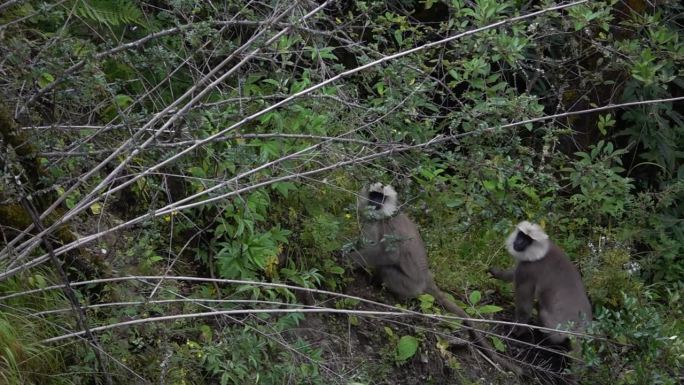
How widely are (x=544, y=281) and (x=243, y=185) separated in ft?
10.4

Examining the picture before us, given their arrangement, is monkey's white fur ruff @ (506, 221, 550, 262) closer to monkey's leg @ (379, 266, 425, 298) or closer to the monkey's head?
A: monkey's leg @ (379, 266, 425, 298)

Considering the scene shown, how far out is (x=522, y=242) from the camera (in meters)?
8.09

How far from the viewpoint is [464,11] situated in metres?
7.28

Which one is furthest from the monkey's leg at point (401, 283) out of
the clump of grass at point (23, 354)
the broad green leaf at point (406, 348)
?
the clump of grass at point (23, 354)

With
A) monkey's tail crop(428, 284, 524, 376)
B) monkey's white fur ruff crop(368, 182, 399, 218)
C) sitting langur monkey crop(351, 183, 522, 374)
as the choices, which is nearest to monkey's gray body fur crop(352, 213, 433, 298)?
sitting langur monkey crop(351, 183, 522, 374)

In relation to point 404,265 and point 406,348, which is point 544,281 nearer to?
point 404,265

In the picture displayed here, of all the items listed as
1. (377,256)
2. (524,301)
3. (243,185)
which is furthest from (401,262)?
(243,185)

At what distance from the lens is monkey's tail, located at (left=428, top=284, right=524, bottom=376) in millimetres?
7328

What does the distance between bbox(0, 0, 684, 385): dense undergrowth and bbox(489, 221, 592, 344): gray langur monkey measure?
0.95 feet

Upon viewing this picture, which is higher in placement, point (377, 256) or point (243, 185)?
point (243, 185)

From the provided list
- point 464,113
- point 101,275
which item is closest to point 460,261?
point 464,113

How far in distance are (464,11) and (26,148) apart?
11.0 ft

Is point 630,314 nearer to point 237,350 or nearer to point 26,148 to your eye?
point 237,350

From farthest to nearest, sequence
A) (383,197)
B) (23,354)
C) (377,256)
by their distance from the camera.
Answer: (377,256)
(383,197)
(23,354)
